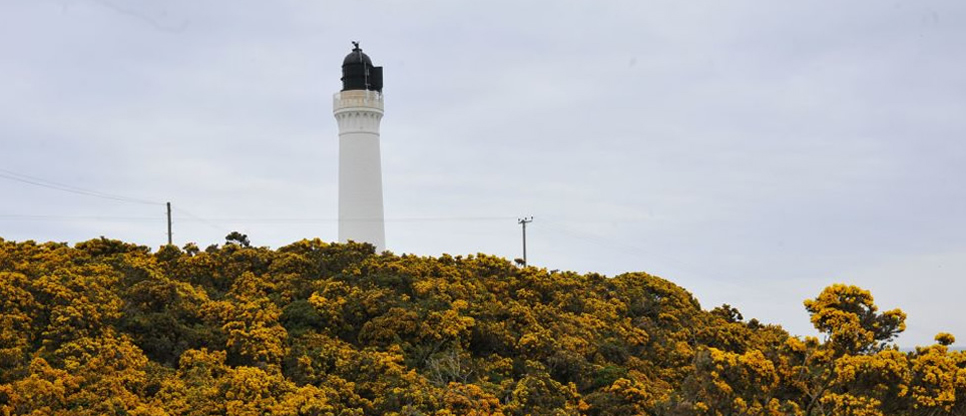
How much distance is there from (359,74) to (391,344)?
23.5 metres

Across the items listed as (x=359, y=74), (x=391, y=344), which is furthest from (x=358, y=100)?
(x=391, y=344)

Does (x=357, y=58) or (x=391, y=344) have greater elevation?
(x=357, y=58)

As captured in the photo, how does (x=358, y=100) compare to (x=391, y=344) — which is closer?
(x=391, y=344)

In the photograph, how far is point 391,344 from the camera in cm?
2412

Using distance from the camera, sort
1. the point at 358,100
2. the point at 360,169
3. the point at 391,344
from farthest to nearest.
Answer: the point at 358,100 < the point at 360,169 < the point at 391,344

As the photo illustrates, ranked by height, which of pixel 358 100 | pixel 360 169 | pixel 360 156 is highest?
pixel 358 100

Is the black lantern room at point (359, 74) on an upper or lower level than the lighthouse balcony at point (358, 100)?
upper

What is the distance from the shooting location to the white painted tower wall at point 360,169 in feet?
144

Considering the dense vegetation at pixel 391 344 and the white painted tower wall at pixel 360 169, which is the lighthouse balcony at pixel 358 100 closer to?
the white painted tower wall at pixel 360 169

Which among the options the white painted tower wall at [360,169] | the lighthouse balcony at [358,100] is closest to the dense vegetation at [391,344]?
the white painted tower wall at [360,169]

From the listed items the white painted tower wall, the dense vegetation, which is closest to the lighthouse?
the white painted tower wall

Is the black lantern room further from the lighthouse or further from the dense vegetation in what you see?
the dense vegetation

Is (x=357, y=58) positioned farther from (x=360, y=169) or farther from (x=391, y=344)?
(x=391, y=344)

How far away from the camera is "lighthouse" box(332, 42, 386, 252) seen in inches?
1731
